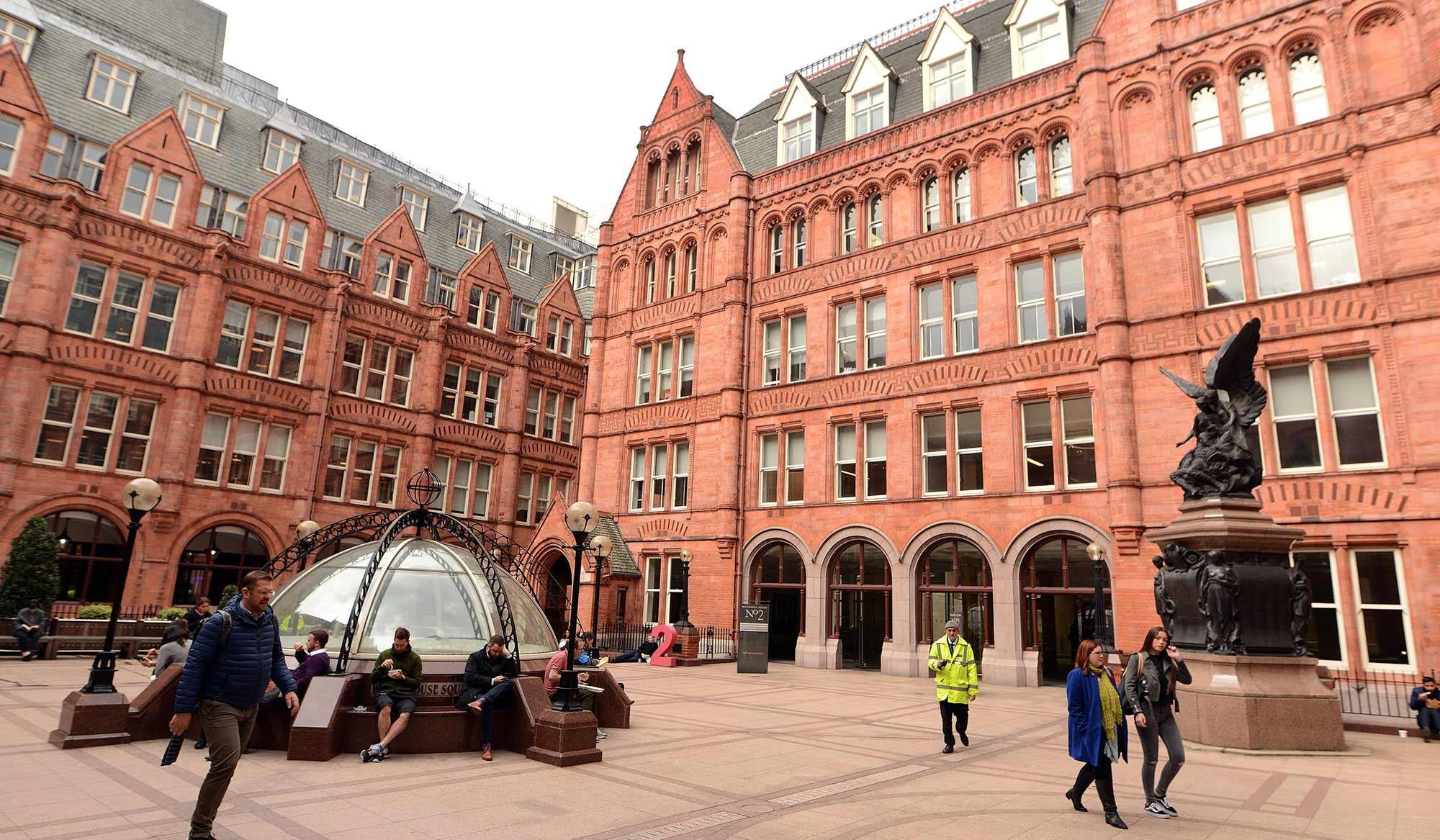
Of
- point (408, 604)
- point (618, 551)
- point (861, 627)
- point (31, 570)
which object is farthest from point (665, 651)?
point (31, 570)

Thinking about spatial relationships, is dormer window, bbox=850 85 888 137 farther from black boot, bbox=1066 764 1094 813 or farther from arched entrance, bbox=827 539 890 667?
black boot, bbox=1066 764 1094 813

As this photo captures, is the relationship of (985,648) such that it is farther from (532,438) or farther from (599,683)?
(532,438)

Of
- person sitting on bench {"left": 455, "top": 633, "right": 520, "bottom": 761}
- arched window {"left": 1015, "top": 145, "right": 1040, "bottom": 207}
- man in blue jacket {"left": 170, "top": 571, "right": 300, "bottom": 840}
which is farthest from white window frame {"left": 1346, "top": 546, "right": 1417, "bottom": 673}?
man in blue jacket {"left": 170, "top": 571, "right": 300, "bottom": 840}

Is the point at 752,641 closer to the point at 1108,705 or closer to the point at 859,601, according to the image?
the point at 859,601

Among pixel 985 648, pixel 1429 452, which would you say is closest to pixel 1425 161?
pixel 1429 452

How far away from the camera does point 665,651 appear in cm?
2483

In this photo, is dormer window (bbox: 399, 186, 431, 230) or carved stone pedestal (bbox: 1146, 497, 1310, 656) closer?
carved stone pedestal (bbox: 1146, 497, 1310, 656)

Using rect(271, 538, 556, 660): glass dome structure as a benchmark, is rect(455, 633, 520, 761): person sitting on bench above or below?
below

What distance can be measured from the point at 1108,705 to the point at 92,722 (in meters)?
11.3

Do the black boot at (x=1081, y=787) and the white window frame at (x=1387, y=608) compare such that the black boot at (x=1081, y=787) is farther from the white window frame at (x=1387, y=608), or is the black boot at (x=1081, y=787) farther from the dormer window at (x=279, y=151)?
the dormer window at (x=279, y=151)

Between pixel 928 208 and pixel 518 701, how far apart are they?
21.5m

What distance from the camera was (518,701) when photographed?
10359 millimetres

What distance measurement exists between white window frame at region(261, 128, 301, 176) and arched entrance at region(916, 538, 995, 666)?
2957cm

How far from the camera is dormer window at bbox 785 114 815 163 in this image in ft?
99.0
